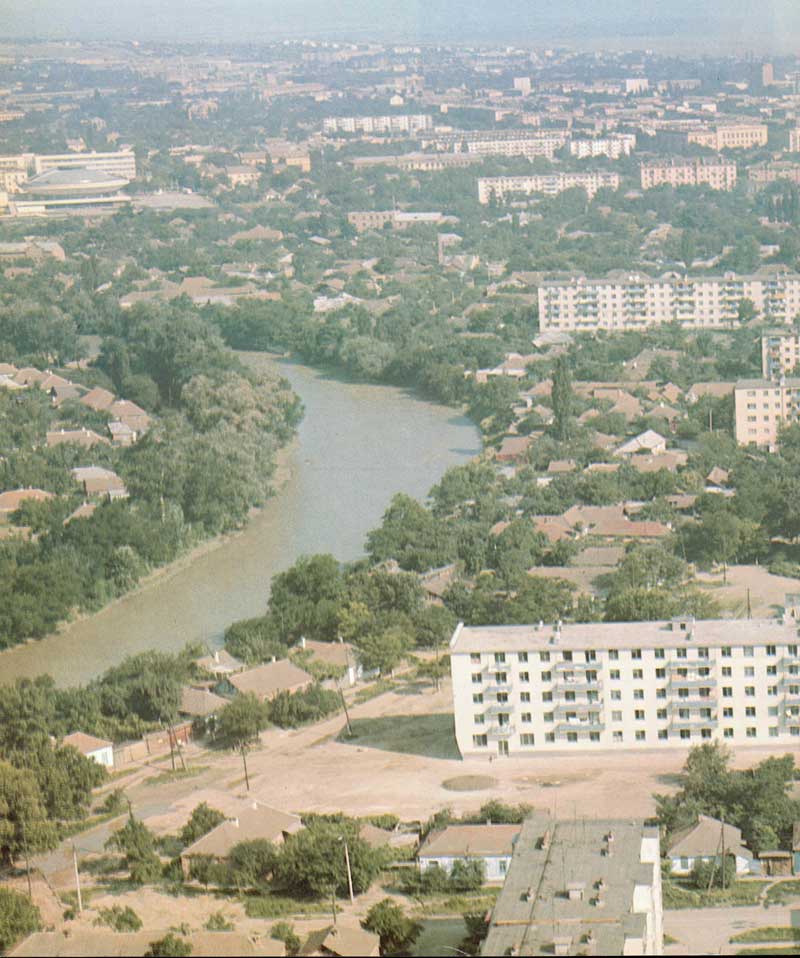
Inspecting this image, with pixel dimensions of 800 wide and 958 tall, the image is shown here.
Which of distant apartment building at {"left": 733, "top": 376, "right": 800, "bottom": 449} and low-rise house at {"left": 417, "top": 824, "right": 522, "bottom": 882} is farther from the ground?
low-rise house at {"left": 417, "top": 824, "right": 522, "bottom": 882}

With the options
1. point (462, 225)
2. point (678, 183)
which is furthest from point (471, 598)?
point (678, 183)

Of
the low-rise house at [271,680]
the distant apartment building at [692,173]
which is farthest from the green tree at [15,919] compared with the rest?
the distant apartment building at [692,173]

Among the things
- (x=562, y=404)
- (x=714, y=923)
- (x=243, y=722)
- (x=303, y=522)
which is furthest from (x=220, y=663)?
(x=562, y=404)

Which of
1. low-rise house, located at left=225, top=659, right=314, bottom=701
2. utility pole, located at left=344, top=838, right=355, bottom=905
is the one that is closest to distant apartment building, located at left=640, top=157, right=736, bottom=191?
low-rise house, located at left=225, top=659, right=314, bottom=701

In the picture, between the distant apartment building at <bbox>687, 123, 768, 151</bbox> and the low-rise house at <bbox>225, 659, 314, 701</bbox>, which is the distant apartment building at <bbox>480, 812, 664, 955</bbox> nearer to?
the low-rise house at <bbox>225, 659, 314, 701</bbox>

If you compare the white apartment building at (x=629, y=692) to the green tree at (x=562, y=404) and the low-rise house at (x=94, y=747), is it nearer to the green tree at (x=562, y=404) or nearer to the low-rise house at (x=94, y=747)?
the low-rise house at (x=94, y=747)

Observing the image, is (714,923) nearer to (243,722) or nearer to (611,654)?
Answer: (611,654)
